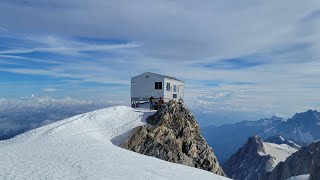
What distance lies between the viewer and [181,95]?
260ft

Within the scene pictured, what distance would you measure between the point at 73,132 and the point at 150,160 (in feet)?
39.6

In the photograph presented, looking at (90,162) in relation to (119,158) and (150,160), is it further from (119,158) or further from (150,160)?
(150,160)

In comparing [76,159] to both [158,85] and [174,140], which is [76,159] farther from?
[158,85]

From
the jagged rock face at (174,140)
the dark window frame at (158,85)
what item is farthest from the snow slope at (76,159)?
the dark window frame at (158,85)

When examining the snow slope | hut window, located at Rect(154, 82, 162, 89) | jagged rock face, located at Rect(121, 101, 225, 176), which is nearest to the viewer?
the snow slope

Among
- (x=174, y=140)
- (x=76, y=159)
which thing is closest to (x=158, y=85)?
(x=174, y=140)

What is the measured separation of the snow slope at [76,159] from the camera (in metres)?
26.0

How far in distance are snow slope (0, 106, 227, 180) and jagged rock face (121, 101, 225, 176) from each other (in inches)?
126

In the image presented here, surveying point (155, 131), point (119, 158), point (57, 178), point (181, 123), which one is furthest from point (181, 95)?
point (57, 178)

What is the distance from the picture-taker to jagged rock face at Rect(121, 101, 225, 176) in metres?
46.7

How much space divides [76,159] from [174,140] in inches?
1001

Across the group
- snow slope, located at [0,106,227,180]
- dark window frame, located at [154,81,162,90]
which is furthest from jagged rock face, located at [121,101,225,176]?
dark window frame, located at [154,81,162,90]

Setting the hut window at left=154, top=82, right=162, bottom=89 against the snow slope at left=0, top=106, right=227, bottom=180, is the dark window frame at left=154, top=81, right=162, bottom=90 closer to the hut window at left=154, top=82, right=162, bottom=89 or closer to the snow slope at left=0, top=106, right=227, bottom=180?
the hut window at left=154, top=82, right=162, bottom=89

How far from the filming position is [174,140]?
173 ft
